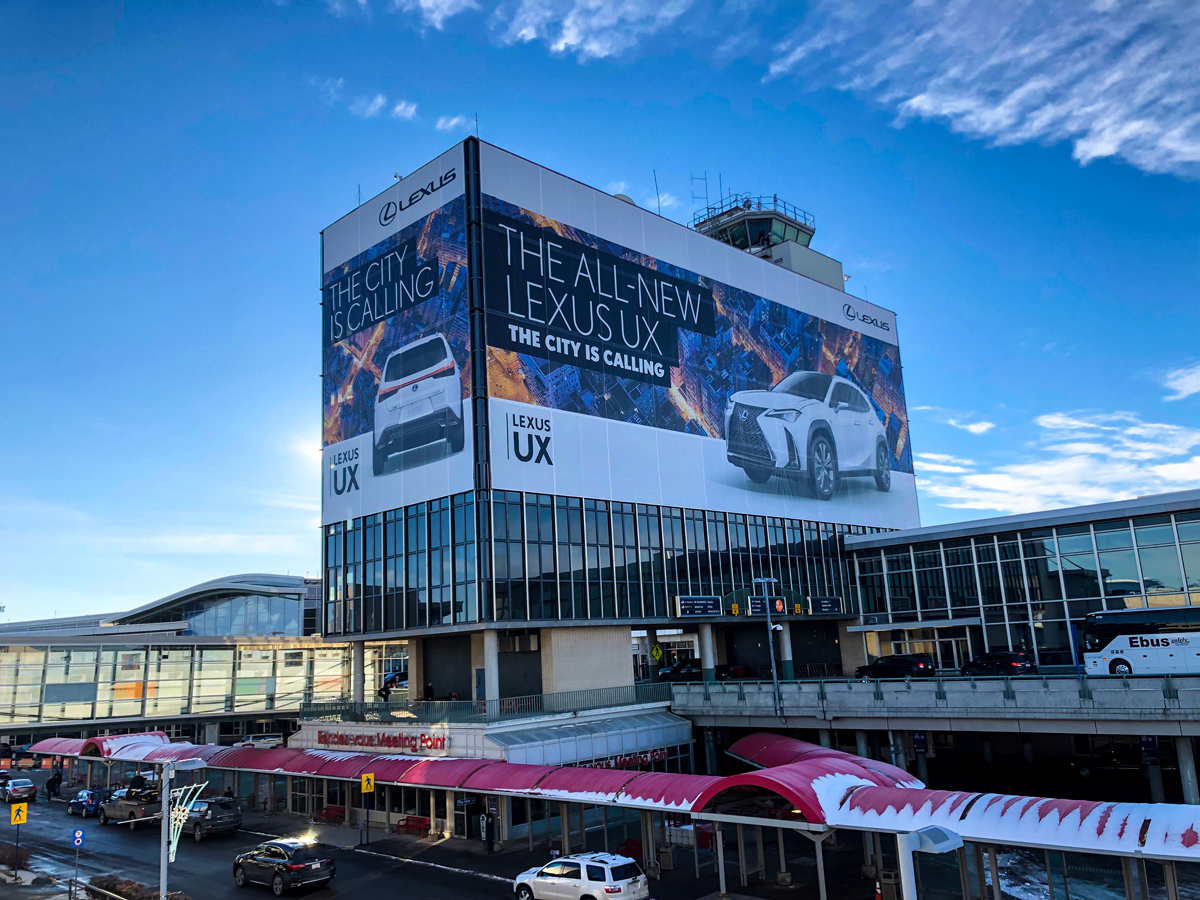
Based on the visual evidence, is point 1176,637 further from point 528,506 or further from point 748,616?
point 528,506

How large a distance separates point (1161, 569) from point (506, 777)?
1735 inches

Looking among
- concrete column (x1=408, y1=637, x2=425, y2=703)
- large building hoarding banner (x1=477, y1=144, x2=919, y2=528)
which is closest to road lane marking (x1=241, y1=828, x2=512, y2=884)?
concrete column (x1=408, y1=637, x2=425, y2=703)

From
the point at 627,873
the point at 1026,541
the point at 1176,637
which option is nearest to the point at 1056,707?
the point at 1176,637

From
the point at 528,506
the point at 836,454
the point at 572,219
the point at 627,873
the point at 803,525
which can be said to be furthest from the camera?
the point at 836,454

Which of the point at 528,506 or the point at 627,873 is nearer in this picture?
the point at 627,873

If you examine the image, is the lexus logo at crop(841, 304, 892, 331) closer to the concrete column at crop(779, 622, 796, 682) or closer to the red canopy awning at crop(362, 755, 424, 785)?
the concrete column at crop(779, 622, 796, 682)

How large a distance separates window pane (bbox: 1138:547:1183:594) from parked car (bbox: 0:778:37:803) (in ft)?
221

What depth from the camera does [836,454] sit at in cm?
7025

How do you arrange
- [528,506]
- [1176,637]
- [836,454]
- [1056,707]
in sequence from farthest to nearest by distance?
1. [836,454]
2. [528,506]
3. [1176,637]
4. [1056,707]

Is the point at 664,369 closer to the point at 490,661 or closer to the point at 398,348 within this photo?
the point at 398,348

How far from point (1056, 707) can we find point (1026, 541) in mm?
28981

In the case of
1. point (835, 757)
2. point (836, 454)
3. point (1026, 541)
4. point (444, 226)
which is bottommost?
point (835, 757)

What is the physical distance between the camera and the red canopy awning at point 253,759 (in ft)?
137

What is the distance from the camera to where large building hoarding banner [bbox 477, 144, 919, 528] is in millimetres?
48656
